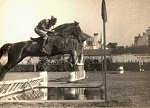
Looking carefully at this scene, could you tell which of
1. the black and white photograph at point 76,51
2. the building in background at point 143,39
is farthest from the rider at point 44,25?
the building in background at point 143,39

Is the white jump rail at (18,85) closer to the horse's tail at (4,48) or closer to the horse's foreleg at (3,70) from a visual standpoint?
the horse's foreleg at (3,70)

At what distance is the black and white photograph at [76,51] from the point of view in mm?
3141

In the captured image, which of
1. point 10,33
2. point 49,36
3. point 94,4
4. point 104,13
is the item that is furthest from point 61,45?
point 104,13

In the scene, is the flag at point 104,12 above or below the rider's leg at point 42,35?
above

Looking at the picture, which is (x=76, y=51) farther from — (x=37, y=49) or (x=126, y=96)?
(x=126, y=96)

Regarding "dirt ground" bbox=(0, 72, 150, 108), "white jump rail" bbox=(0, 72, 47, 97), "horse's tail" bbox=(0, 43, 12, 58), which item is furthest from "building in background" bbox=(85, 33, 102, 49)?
"horse's tail" bbox=(0, 43, 12, 58)

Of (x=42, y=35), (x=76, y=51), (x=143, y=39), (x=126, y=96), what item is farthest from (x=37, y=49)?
(x=143, y=39)

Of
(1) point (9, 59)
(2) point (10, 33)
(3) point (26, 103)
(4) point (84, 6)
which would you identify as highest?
(4) point (84, 6)

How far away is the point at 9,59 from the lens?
3.82 meters

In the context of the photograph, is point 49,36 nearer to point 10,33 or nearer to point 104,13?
point 10,33

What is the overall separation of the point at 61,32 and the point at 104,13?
3.70ft

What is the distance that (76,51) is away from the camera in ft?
13.0

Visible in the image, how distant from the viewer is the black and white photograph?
124 inches

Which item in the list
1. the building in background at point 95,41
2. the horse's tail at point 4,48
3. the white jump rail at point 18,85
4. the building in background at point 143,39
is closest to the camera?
the building in background at point 143,39
